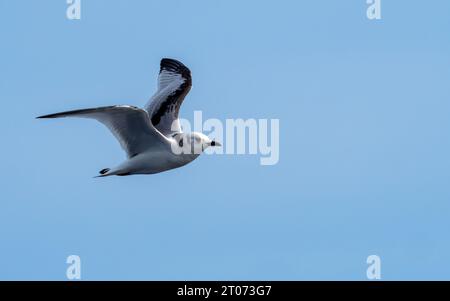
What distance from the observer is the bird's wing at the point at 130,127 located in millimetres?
17609

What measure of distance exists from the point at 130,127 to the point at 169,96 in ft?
9.78

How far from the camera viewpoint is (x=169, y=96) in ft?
70.2

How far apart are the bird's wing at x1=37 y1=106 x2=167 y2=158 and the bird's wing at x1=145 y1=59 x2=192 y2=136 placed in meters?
1.36

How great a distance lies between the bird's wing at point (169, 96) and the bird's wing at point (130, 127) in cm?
136

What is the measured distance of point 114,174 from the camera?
62.1 ft

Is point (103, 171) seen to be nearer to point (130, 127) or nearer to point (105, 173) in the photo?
point (105, 173)

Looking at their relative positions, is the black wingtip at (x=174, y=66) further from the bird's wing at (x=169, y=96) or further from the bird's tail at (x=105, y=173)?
the bird's tail at (x=105, y=173)

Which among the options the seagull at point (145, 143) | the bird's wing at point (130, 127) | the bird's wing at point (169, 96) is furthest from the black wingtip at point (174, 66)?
the bird's wing at point (130, 127)

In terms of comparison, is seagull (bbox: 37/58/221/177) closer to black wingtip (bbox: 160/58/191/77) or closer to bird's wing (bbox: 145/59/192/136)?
bird's wing (bbox: 145/59/192/136)

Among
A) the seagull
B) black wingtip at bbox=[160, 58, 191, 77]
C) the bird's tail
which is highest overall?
black wingtip at bbox=[160, 58, 191, 77]

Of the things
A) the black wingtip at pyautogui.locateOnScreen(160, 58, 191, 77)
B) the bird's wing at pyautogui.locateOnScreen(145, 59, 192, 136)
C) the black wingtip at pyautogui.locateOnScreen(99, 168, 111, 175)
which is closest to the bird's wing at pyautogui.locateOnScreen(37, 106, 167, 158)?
the black wingtip at pyautogui.locateOnScreen(99, 168, 111, 175)

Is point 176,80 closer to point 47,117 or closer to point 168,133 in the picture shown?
point 168,133

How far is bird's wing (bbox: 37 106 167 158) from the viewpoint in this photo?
1761 centimetres
